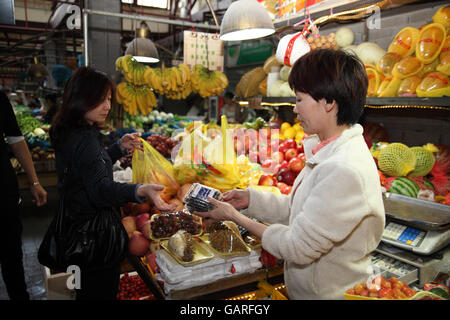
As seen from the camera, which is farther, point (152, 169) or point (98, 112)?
point (152, 169)

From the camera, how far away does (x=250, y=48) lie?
9266 millimetres

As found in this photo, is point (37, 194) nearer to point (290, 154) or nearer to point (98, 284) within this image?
point (98, 284)

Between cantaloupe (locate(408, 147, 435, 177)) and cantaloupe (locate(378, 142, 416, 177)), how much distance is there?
0.22ft

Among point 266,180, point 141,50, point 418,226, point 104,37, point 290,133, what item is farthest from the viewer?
point 104,37

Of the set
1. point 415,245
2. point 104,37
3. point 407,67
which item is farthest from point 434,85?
point 104,37

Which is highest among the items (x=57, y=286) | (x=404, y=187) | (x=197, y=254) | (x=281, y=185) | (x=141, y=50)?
(x=141, y=50)

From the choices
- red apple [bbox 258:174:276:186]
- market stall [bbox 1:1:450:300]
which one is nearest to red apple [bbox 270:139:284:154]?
market stall [bbox 1:1:450:300]

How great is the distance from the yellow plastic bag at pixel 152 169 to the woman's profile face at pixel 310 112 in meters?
1.34

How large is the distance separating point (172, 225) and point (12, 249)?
5.02ft

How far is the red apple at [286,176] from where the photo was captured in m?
2.97

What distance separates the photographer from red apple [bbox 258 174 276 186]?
2.79 metres

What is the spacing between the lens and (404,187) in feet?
7.74

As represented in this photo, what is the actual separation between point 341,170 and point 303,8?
2.75 metres
